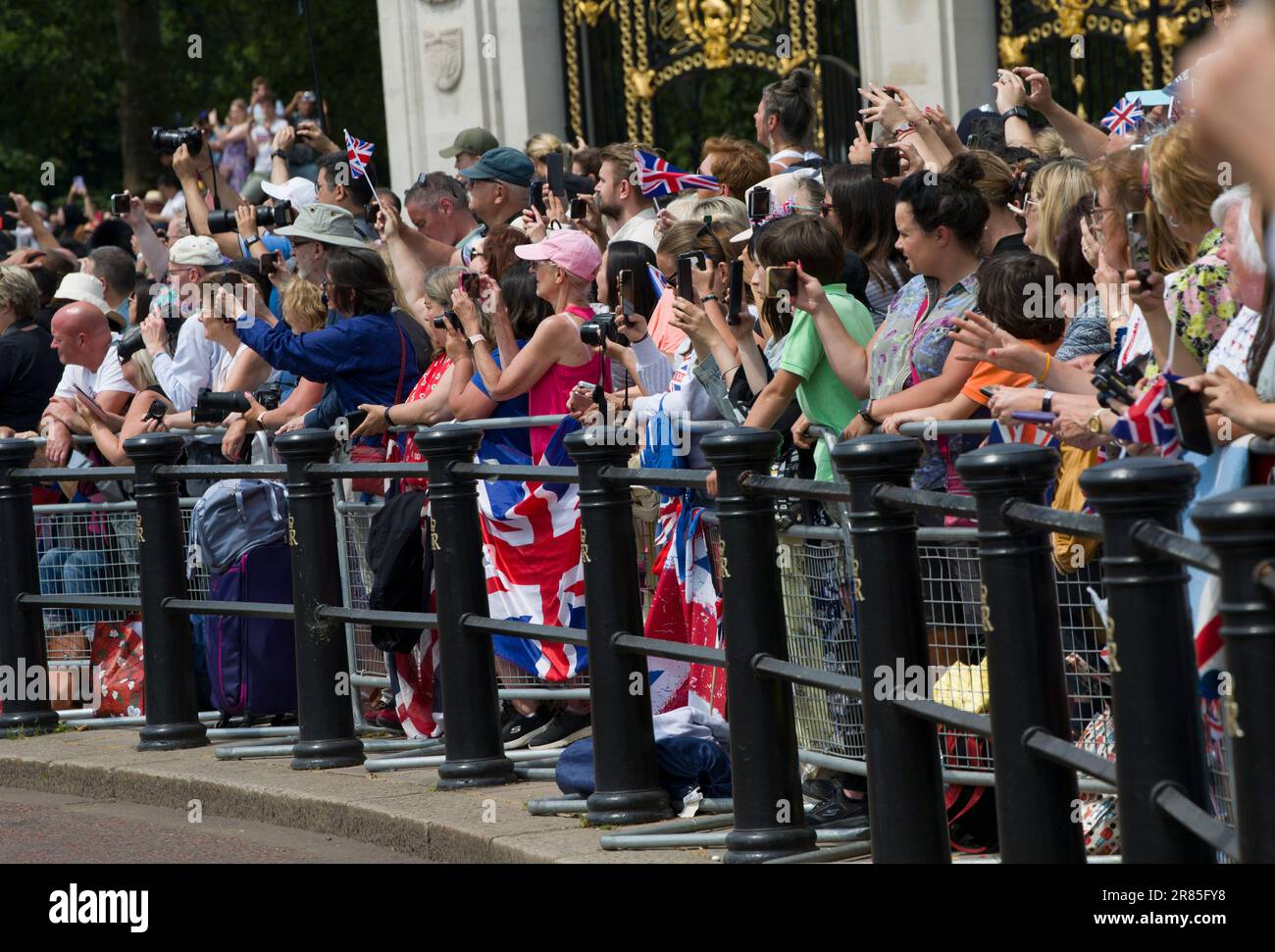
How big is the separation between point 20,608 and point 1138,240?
5.94 metres

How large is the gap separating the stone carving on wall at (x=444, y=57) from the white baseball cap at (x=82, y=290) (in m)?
7.80

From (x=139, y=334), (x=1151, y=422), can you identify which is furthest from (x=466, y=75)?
(x=1151, y=422)

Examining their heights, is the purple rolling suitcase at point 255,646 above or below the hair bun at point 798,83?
below

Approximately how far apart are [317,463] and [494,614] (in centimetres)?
90

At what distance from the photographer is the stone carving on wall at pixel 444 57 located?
18688 mm

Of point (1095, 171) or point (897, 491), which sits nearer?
point (897, 491)

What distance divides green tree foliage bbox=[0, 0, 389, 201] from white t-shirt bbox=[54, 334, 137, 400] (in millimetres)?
18735

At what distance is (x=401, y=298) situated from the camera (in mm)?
9922

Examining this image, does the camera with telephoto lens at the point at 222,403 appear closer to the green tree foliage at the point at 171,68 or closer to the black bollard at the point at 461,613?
the black bollard at the point at 461,613

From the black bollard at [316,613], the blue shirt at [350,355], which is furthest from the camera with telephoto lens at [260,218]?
the black bollard at [316,613]

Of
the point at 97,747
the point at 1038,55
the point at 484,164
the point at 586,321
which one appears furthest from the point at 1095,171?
the point at 1038,55

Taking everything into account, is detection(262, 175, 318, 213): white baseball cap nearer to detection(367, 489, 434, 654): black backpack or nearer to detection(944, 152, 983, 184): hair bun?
detection(367, 489, 434, 654): black backpack

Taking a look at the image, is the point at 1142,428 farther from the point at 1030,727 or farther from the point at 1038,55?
the point at 1038,55
